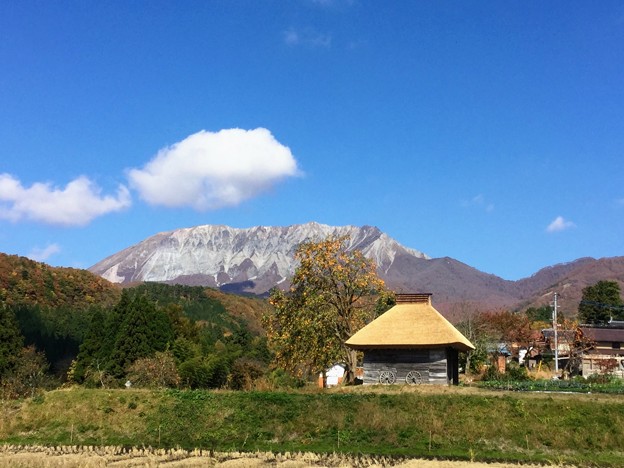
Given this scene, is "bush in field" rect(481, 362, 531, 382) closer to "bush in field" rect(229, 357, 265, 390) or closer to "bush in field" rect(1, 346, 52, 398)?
"bush in field" rect(229, 357, 265, 390)

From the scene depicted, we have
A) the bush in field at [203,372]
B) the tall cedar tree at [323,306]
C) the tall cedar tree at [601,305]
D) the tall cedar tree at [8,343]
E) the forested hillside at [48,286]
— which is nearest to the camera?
the tall cedar tree at [323,306]

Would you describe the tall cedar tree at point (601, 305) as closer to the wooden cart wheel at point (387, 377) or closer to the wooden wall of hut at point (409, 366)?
the wooden wall of hut at point (409, 366)

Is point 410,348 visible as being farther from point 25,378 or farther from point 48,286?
point 48,286

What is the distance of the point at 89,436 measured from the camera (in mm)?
26719

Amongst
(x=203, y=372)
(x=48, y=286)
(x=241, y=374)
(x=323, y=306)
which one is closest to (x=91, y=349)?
(x=203, y=372)

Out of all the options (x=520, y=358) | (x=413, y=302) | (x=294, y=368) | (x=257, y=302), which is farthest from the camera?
(x=257, y=302)

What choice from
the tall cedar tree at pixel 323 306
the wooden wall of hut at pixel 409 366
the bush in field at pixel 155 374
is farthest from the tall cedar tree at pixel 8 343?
the wooden wall of hut at pixel 409 366

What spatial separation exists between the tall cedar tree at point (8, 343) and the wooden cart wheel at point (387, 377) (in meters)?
31.6

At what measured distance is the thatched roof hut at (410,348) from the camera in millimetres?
33562

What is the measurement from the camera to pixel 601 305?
8069 centimetres

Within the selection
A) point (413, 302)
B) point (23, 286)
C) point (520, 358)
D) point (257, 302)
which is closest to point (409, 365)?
point (413, 302)

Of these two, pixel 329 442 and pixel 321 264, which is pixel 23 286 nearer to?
pixel 321 264

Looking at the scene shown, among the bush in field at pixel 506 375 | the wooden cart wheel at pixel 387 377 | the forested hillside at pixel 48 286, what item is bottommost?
the bush in field at pixel 506 375

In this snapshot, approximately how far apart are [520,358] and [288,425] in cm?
4818
